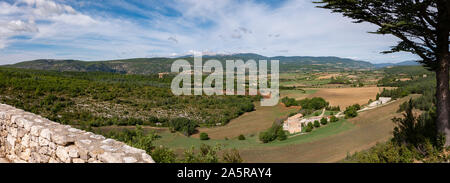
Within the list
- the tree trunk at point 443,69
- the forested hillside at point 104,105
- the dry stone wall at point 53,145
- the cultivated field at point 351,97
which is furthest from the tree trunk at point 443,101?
the cultivated field at point 351,97

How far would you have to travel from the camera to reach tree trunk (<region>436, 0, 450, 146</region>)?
4.77 metres

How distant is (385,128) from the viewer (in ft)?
37.6

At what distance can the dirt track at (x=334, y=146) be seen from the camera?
955cm

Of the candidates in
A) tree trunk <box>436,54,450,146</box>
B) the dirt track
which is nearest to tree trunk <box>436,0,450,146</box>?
tree trunk <box>436,54,450,146</box>

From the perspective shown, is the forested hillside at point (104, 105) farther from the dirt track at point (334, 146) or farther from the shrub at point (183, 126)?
the dirt track at point (334, 146)

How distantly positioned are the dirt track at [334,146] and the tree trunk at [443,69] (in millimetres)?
3792

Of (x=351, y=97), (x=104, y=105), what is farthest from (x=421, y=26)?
(x=351, y=97)

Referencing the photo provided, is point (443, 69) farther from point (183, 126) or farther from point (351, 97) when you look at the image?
point (351, 97)

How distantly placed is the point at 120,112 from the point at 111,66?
109807mm

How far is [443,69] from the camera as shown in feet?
16.9
